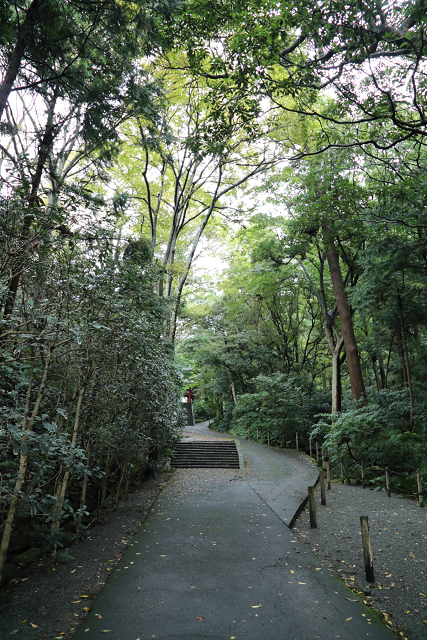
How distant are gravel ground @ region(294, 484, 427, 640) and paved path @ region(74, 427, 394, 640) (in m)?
0.27

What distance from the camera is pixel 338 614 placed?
4004 mm

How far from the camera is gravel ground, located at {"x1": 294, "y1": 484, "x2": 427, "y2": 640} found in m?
4.14

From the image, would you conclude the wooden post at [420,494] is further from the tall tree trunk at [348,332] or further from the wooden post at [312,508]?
the tall tree trunk at [348,332]

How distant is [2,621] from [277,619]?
290cm

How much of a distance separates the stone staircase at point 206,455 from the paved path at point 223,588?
756cm

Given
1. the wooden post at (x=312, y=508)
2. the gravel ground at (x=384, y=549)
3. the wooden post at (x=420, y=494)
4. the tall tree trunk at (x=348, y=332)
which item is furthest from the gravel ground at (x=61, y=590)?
the tall tree trunk at (x=348, y=332)

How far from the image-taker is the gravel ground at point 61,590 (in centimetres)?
364

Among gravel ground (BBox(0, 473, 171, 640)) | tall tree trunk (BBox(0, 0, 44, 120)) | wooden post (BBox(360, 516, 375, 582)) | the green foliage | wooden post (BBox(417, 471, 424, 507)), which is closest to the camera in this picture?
gravel ground (BBox(0, 473, 171, 640))

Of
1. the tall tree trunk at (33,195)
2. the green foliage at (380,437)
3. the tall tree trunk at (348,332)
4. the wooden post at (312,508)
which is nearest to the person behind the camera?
the tall tree trunk at (33,195)

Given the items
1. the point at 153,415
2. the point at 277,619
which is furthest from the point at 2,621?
the point at 153,415

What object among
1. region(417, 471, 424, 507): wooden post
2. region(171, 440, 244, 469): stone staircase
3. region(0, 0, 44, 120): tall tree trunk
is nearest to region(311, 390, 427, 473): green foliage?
region(417, 471, 424, 507): wooden post

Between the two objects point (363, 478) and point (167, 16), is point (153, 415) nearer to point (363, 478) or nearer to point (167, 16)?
point (363, 478)

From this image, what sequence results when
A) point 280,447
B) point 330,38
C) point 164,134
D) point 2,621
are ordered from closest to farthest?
point 2,621
point 330,38
point 164,134
point 280,447

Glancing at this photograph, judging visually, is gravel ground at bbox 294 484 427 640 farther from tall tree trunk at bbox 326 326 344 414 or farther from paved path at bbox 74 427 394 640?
tall tree trunk at bbox 326 326 344 414
